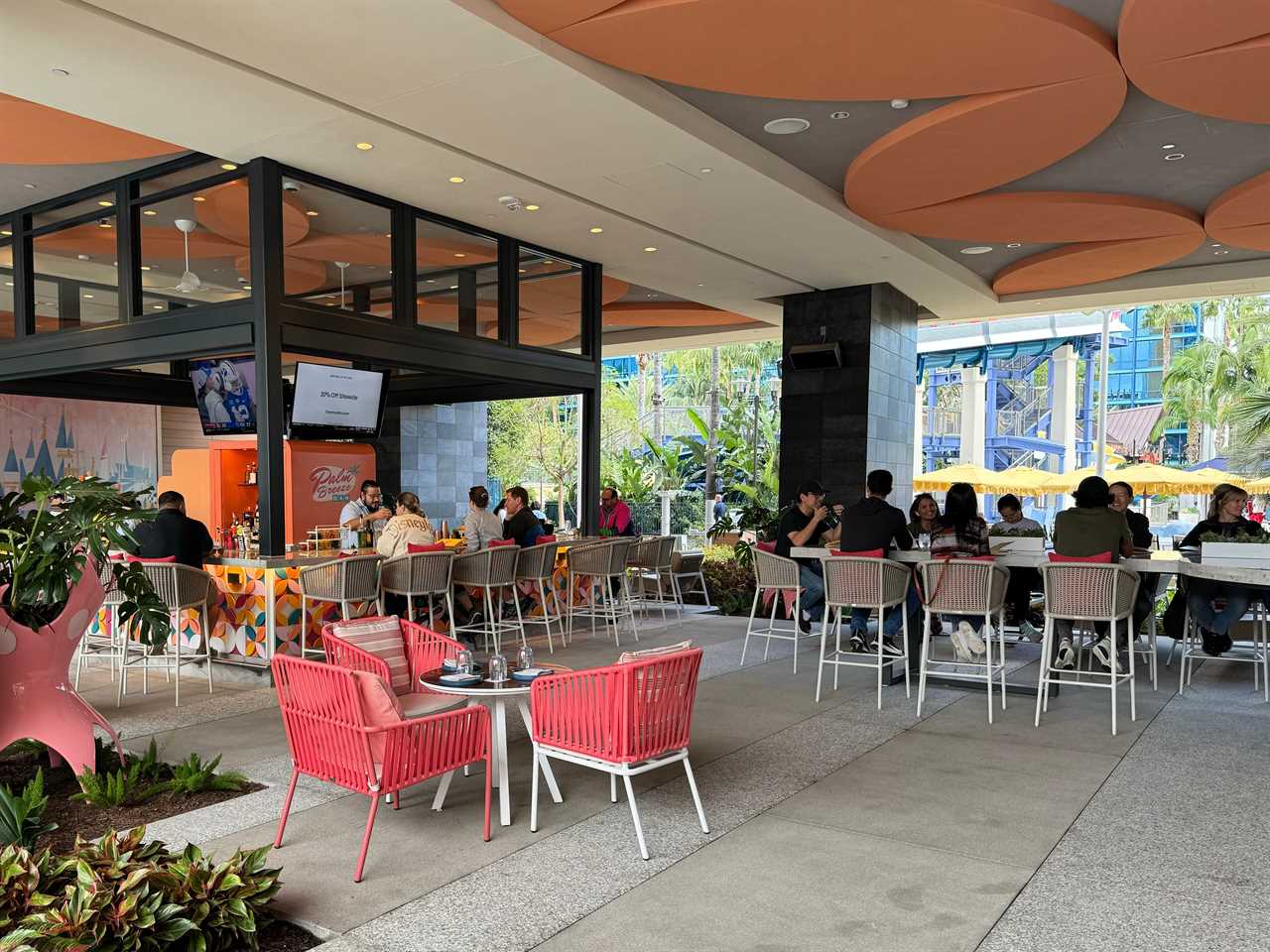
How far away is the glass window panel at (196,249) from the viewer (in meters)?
7.19

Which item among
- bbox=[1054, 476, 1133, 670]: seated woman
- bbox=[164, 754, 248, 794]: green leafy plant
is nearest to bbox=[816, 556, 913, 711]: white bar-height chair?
bbox=[1054, 476, 1133, 670]: seated woman

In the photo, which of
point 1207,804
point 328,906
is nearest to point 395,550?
point 328,906

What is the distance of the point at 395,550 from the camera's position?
7504 mm

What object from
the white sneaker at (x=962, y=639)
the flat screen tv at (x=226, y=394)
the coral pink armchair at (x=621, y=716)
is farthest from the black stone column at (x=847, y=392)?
the coral pink armchair at (x=621, y=716)

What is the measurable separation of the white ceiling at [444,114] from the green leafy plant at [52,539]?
8.12ft

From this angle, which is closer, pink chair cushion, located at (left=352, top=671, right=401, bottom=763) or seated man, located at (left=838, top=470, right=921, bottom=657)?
pink chair cushion, located at (left=352, top=671, right=401, bottom=763)

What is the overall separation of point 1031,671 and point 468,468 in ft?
37.7

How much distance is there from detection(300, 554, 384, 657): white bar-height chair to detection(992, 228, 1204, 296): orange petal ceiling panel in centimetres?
778

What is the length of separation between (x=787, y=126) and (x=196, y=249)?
489 centimetres

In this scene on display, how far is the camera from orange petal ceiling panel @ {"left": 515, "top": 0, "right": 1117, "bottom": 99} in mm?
4633

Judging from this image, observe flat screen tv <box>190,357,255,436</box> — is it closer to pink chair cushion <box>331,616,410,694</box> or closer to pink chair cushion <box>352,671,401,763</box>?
pink chair cushion <box>331,616,410,694</box>

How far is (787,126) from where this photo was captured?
6742 mm

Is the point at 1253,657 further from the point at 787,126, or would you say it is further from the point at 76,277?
the point at 76,277

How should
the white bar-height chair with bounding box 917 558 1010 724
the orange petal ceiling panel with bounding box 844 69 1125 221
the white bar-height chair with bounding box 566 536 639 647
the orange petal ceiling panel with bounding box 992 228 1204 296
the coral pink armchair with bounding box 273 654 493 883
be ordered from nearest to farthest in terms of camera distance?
1. the coral pink armchair with bounding box 273 654 493 883
2. the orange petal ceiling panel with bounding box 844 69 1125 221
3. the white bar-height chair with bounding box 917 558 1010 724
4. the white bar-height chair with bounding box 566 536 639 647
5. the orange petal ceiling panel with bounding box 992 228 1204 296
